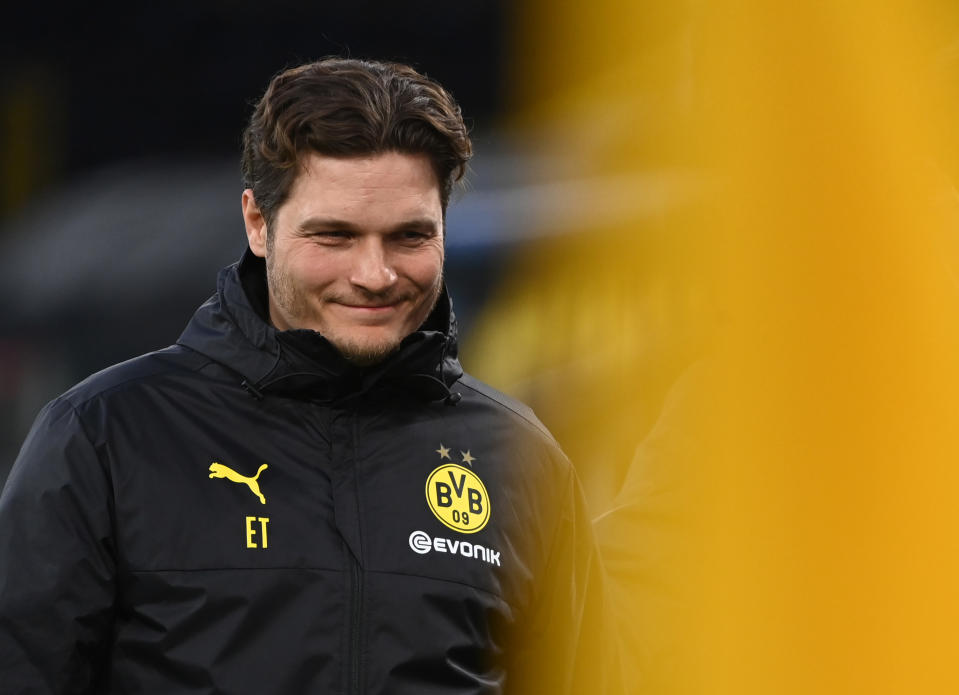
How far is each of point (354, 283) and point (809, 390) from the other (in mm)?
675

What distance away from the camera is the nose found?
4.35ft

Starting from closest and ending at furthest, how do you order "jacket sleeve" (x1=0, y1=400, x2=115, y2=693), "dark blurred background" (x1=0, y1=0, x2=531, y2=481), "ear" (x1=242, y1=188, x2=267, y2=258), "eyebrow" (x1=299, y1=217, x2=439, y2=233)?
1. "jacket sleeve" (x1=0, y1=400, x2=115, y2=693)
2. "eyebrow" (x1=299, y1=217, x2=439, y2=233)
3. "ear" (x1=242, y1=188, x2=267, y2=258)
4. "dark blurred background" (x1=0, y1=0, x2=531, y2=481)

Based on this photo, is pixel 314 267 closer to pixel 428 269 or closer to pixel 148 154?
pixel 428 269

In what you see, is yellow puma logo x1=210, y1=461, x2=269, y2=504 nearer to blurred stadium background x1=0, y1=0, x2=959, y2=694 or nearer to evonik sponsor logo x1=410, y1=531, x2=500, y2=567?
evonik sponsor logo x1=410, y1=531, x2=500, y2=567

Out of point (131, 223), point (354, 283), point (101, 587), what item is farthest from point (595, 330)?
point (131, 223)

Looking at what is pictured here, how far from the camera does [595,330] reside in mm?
1258

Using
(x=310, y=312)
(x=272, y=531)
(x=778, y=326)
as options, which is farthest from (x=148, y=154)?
(x=778, y=326)

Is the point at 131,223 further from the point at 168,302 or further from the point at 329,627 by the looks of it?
the point at 329,627

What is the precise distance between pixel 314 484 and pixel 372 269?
0.71 ft

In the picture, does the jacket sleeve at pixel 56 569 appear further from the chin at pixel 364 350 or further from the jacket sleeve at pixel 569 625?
the jacket sleeve at pixel 569 625

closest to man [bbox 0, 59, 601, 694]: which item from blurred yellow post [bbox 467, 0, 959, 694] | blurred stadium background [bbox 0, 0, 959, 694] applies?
blurred stadium background [bbox 0, 0, 959, 694]

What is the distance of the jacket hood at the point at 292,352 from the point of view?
1347mm

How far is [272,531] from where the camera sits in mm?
1295

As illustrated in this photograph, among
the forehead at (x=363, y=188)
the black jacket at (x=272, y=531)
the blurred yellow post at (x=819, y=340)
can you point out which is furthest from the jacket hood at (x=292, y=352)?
the blurred yellow post at (x=819, y=340)
